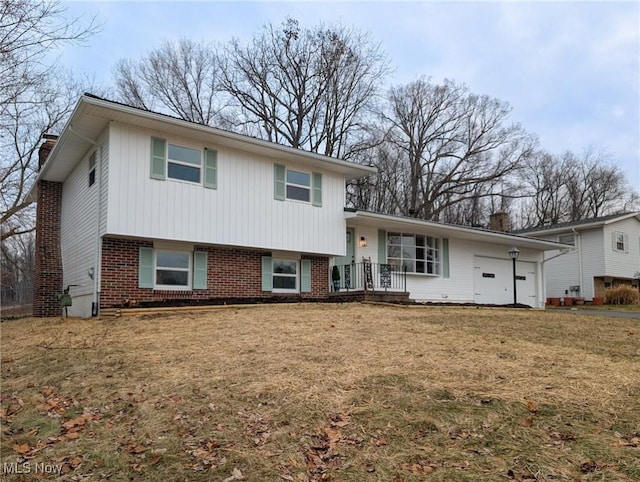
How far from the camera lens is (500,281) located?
20516 mm

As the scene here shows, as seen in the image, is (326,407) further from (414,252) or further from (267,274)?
(414,252)

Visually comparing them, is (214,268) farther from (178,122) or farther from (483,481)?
(483,481)

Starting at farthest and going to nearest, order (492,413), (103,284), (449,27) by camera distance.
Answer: (449,27) → (103,284) → (492,413)

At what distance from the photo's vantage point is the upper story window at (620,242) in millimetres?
24719

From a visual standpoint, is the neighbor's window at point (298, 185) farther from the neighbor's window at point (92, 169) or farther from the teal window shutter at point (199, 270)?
the neighbor's window at point (92, 169)

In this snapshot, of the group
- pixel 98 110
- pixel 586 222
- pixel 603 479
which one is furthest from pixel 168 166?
pixel 586 222

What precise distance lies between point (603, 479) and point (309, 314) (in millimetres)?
7564

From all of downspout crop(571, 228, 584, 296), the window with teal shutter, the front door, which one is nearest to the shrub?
downspout crop(571, 228, 584, 296)

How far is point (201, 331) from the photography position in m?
8.27

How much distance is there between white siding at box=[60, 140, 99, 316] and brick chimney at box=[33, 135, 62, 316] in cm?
44

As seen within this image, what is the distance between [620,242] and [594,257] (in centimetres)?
212

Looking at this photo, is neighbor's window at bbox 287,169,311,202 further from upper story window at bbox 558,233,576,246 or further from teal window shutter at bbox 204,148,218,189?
upper story window at bbox 558,233,576,246

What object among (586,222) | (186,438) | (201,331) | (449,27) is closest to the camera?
(186,438)

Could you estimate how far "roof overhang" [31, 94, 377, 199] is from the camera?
1094 cm
